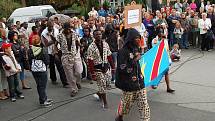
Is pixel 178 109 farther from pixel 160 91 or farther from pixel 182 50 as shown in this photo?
pixel 182 50

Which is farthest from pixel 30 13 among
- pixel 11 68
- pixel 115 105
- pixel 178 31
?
pixel 115 105

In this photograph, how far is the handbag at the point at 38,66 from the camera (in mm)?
8375

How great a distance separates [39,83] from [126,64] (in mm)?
2743

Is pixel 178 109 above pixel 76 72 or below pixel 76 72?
below

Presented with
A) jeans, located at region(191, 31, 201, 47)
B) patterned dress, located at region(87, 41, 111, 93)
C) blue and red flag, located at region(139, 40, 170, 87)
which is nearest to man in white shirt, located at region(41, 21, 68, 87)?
patterned dress, located at region(87, 41, 111, 93)

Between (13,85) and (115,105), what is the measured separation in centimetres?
263

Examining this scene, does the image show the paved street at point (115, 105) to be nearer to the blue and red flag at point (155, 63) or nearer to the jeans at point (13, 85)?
the jeans at point (13, 85)

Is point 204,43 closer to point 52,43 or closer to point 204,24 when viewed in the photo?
point 204,24

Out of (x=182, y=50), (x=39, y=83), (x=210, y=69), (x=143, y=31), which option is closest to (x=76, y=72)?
(x=39, y=83)

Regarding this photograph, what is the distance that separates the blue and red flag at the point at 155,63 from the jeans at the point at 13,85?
10.6 ft

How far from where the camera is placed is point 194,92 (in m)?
9.48

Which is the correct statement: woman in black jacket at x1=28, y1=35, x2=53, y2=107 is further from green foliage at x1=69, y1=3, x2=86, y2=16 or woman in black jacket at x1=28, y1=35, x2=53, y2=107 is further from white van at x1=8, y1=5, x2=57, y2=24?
green foliage at x1=69, y1=3, x2=86, y2=16

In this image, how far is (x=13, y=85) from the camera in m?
9.17

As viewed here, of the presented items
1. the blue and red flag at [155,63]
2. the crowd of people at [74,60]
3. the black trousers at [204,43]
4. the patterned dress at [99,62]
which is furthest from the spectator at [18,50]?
the black trousers at [204,43]
